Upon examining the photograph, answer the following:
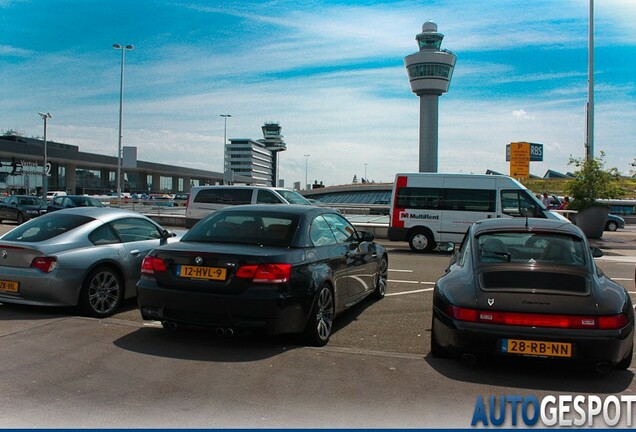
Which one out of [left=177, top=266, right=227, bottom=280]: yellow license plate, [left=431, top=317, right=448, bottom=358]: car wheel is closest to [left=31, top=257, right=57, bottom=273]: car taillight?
[left=177, top=266, right=227, bottom=280]: yellow license plate

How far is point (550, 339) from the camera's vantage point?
4590 millimetres

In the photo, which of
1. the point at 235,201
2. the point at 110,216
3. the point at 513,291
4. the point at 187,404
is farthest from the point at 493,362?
the point at 235,201

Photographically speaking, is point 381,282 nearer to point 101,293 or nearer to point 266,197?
point 101,293

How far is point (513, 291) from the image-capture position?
15.8 feet

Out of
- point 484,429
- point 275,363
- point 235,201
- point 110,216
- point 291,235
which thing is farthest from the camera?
point 235,201

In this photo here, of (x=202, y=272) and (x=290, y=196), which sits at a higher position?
(x=290, y=196)

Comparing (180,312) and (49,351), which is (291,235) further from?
(49,351)

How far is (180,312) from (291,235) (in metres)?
1.37

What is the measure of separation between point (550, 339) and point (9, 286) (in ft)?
19.7

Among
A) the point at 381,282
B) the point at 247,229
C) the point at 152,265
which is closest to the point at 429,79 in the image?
the point at 381,282

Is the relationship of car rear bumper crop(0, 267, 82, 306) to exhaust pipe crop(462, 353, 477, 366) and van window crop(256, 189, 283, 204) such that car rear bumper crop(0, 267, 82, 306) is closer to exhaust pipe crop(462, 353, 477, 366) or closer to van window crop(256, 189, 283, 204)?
exhaust pipe crop(462, 353, 477, 366)

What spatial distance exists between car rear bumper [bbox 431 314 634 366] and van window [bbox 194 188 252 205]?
1517cm

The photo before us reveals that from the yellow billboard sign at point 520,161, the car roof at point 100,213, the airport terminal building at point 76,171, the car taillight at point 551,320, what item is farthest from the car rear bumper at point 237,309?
the yellow billboard sign at point 520,161

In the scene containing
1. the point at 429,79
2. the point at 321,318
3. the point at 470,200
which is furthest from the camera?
the point at 429,79
